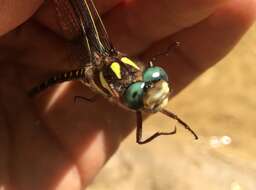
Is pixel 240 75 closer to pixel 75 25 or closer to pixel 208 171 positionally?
pixel 208 171

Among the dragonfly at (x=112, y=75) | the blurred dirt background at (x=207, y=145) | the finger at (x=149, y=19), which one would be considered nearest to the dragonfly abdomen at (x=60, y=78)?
the dragonfly at (x=112, y=75)

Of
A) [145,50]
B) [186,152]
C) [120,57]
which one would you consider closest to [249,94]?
[186,152]

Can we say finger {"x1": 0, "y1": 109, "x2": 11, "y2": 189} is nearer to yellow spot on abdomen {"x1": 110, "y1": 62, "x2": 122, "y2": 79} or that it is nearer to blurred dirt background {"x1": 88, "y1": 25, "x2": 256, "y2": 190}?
yellow spot on abdomen {"x1": 110, "y1": 62, "x2": 122, "y2": 79}

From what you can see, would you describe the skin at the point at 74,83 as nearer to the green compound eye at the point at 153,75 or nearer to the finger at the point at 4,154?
the finger at the point at 4,154

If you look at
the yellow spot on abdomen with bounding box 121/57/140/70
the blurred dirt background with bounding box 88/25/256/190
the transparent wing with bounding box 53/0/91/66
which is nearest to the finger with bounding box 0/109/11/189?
the transparent wing with bounding box 53/0/91/66

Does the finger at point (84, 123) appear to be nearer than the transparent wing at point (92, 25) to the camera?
No

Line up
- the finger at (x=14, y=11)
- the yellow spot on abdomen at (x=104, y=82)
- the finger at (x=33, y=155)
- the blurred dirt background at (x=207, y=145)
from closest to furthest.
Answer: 1. the finger at (x=14, y=11)
2. the yellow spot on abdomen at (x=104, y=82)
3. the finger at (x=33, y=155)
4. the blurred dirt background at (x=207, y=145)
